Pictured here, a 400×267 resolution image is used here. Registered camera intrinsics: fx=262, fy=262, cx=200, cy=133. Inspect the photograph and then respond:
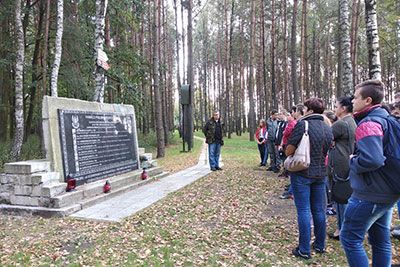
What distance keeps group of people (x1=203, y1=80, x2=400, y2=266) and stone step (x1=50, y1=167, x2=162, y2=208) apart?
4.10m

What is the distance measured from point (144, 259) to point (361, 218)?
2433 mm

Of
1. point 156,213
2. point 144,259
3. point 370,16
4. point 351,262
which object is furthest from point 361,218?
point 370,16

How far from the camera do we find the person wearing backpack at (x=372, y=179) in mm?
2018

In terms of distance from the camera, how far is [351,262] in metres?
2.23

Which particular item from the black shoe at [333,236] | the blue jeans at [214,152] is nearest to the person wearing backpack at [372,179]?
the black shoe at [333,236]

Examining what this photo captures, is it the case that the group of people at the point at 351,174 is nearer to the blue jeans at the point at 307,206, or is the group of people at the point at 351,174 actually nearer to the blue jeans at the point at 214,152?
the blue jeans at the point at 307,206

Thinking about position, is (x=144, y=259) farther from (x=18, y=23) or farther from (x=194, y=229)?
(x=18, y=23)

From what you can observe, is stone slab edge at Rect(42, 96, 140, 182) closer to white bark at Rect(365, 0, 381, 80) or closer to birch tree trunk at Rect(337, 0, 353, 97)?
white bark at Rect(365, 0, 381, 80)

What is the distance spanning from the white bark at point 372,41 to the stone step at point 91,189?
6317mm

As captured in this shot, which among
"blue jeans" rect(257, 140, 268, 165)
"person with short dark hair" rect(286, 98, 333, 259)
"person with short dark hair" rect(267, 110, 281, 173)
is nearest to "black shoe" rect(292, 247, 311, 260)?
"person with short dark hair" rect(286, 98, 333, 259)

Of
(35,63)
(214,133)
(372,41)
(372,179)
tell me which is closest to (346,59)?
(372,41)

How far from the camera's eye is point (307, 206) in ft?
10.5

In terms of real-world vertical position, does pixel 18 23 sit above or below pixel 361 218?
above

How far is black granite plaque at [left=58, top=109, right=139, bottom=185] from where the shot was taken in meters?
5.52
